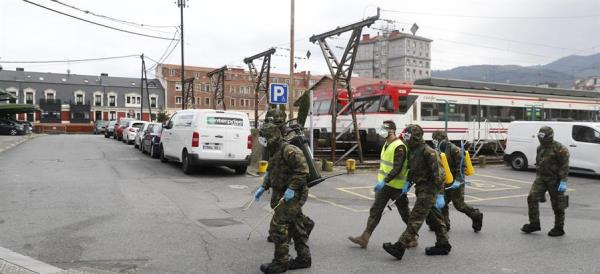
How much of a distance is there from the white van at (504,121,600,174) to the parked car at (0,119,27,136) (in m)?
35.2

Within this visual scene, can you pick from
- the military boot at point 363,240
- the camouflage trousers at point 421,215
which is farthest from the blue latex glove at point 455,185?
the military boot at point 363,240

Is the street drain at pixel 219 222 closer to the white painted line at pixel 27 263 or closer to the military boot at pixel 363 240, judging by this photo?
the military boot at pixel 363 240

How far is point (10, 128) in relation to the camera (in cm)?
3584

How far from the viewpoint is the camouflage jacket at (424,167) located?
5744 millimetres

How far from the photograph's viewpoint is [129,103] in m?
82.0

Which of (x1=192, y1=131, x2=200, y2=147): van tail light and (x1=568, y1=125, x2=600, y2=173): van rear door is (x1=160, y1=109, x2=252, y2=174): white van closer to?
(x1=192, y1=131, x2=200, y2=147): van tail light

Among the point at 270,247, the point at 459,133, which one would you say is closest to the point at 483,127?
the point at 459,133

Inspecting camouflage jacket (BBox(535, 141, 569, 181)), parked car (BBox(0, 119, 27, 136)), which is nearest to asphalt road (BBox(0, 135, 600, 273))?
camouflage jacket (BBox(535, 141, 569, 181))

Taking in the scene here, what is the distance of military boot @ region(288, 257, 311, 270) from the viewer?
5.16 meters

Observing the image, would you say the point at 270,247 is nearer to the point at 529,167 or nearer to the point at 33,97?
the point at 529,167

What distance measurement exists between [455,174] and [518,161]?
38.9 feet

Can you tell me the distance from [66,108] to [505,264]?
267ft

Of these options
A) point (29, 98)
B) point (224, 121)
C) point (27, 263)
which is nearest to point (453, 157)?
point (27, 263)

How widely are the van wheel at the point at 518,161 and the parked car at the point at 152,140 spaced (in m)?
A: 13.4
